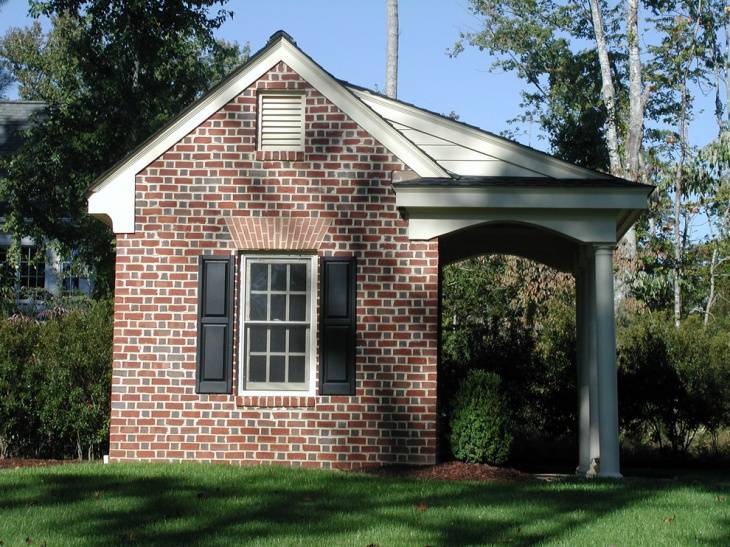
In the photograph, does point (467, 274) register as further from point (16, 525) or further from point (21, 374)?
point (16, 525)

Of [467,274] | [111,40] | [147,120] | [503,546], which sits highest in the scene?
[111,40]

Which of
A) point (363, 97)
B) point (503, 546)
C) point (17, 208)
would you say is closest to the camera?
point (503, 546)

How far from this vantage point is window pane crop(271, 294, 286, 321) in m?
12.1

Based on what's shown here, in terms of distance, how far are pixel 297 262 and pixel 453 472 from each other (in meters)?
2.96

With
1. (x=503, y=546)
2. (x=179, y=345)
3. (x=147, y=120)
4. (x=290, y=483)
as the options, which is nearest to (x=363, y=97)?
(x=179, y=345)

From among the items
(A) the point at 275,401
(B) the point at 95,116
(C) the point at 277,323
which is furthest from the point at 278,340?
(B) the point at 95,116

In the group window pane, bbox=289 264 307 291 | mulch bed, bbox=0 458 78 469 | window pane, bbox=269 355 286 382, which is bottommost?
mulch bed, bbox=0 458 78 469

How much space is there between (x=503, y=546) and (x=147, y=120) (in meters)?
17.7

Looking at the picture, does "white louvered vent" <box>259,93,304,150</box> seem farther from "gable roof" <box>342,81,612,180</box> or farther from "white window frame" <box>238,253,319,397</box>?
"white window frame" <box>238,253,319,397</box>

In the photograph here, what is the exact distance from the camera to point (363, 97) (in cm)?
1295

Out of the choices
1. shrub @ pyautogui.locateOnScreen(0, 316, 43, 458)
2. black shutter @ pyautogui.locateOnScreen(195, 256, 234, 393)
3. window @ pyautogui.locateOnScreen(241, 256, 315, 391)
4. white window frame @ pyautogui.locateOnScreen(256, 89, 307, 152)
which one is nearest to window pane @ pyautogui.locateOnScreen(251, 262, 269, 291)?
window @ pyautogui.locateOnScreen(241, 256, 315, 391)

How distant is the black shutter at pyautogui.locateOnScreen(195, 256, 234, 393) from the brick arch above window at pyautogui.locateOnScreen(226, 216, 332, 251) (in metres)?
0.30

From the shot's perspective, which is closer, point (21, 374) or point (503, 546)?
point (503, 546)

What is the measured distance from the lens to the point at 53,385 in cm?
1405
